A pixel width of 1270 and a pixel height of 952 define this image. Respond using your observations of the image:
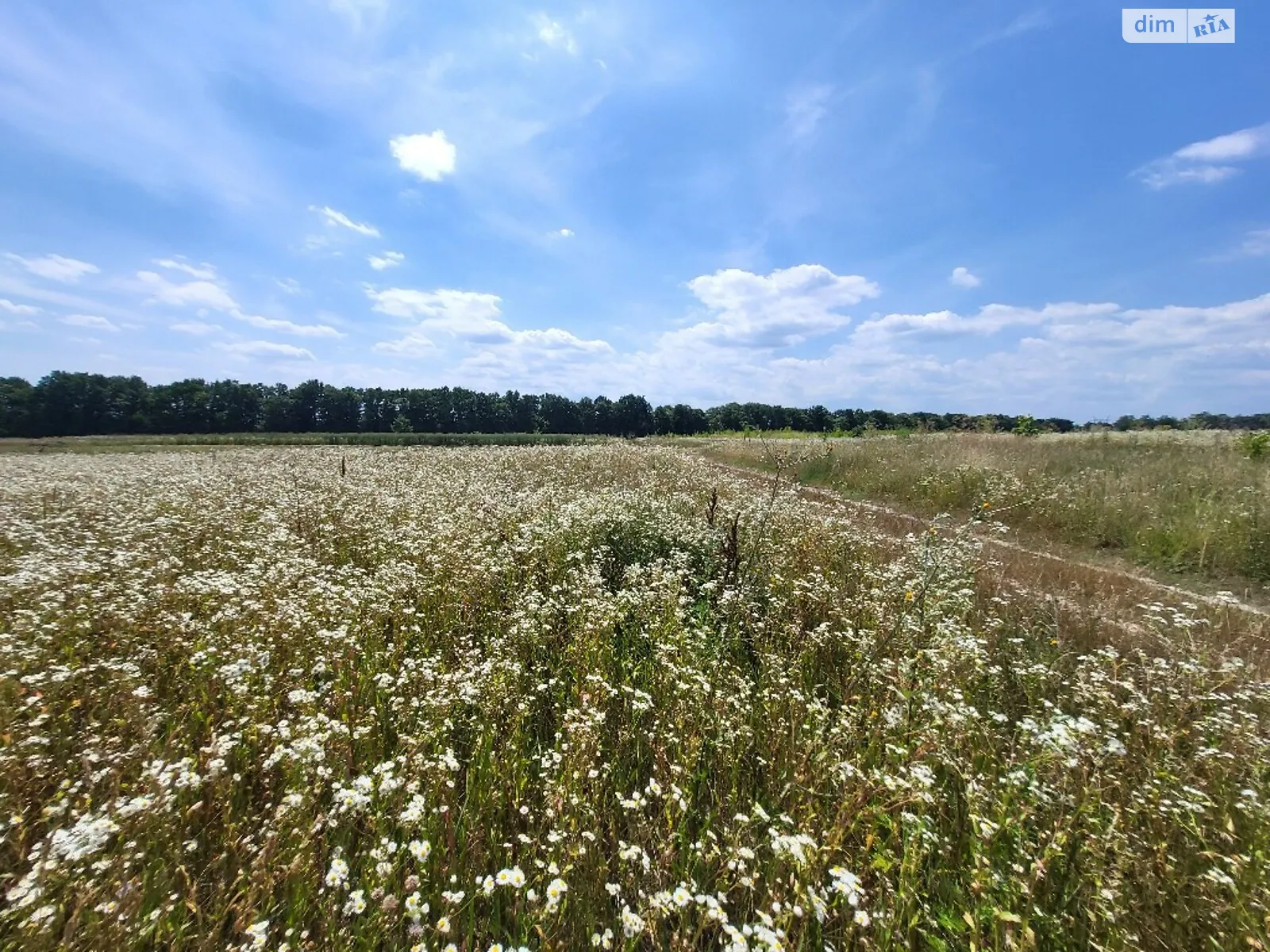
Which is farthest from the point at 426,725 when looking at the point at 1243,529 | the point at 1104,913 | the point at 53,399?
the point at 53,399

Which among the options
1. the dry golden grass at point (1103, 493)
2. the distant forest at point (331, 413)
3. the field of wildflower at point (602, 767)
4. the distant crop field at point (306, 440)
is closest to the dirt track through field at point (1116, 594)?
the field of wildflower at point (602, 767)

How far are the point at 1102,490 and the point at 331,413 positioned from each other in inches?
3784

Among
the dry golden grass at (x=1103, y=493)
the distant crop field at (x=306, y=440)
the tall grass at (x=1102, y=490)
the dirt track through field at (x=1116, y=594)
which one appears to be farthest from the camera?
the distant crop field at (x=306, y=440)

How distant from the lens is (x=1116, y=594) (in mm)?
6441

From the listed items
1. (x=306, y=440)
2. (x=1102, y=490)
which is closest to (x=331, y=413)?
(x=306, y=440)

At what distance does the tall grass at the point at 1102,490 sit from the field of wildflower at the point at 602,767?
2.07 m

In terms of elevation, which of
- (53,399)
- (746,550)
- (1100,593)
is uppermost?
(53,399)

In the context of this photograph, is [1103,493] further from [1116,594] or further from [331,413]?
[331,413]

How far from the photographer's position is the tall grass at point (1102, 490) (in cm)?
816

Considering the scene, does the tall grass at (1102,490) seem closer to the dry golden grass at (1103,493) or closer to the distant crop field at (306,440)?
the dry golden grass at (1103,493)

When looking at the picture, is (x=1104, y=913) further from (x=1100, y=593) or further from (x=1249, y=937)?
(x=1100, y=593)

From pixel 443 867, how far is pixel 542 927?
2.06ft

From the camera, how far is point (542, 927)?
1.95m

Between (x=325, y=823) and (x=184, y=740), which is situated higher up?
(x=184, y=740)
